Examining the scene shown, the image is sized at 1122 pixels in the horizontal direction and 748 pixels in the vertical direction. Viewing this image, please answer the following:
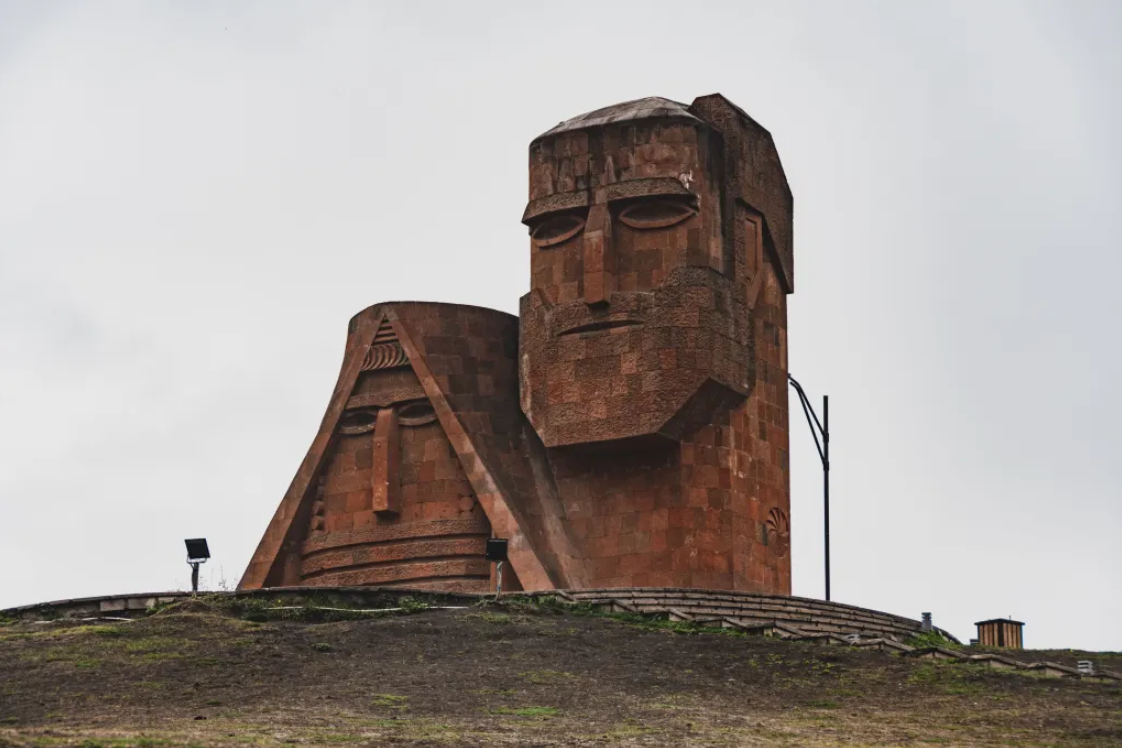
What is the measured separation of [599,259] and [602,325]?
97 cm

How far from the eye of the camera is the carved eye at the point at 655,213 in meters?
33.9

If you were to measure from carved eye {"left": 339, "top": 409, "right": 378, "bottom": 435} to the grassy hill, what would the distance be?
22.6ft

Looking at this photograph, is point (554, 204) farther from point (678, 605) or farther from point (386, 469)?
point (678, 605)

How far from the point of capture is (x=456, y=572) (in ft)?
110

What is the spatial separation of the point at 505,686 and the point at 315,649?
3161mm

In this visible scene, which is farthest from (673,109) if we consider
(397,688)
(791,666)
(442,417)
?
(397,688)

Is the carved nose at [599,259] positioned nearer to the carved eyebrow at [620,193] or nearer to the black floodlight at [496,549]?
the carved eyebrow at [620,193]

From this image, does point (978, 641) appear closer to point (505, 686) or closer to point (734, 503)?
point (734, 503)

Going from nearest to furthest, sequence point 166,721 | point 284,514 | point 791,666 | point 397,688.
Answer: point 166,721
point 397,688
point 791,666
point 284,514

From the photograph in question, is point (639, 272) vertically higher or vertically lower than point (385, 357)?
higher

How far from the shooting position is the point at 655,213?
112ft

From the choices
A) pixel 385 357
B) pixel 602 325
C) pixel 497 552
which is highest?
pixel 602 325

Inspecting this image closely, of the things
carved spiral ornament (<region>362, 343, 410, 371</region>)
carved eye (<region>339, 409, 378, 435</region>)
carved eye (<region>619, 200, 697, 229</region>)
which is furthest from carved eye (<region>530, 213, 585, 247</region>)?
carved eye (<region>339, 409, 378, 435</region>)

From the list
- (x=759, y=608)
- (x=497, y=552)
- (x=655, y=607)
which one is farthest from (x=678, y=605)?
(x=497, y=552)
